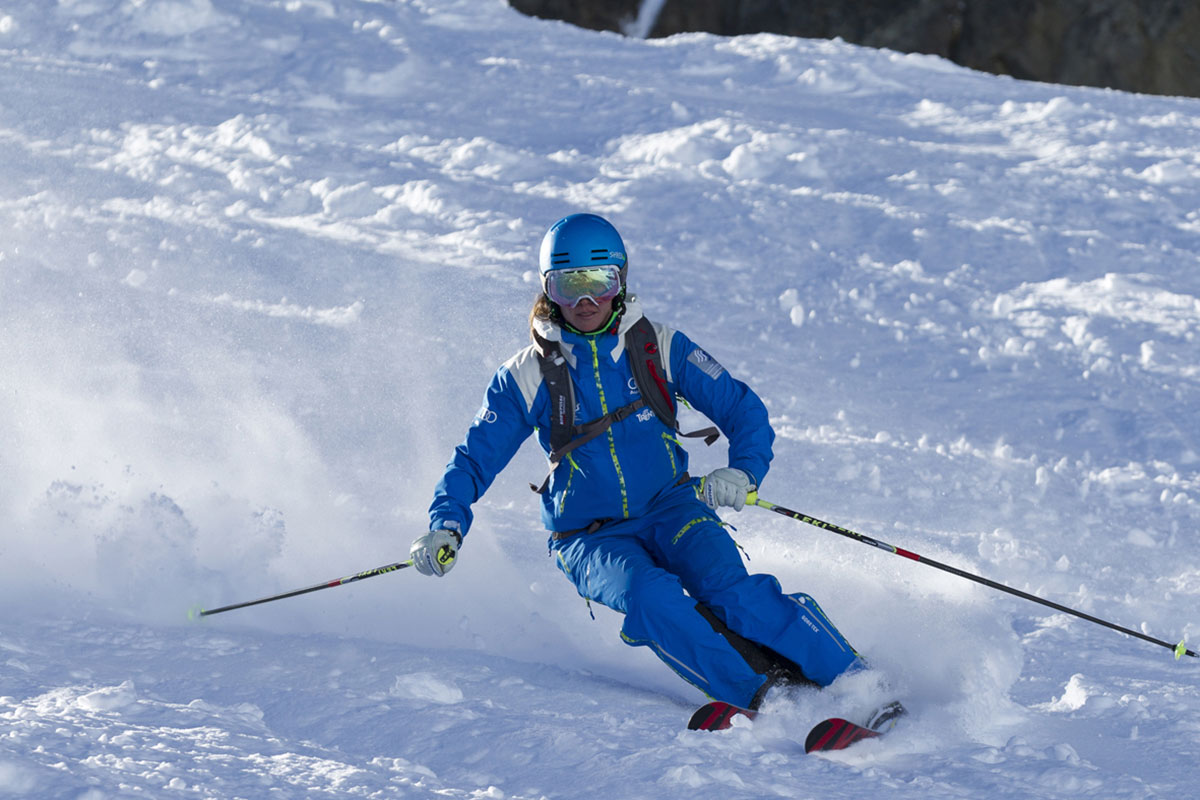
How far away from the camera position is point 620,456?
13.6 ft

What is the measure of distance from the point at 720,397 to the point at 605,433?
411 mm

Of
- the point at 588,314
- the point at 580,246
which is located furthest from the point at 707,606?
the point at 580,246

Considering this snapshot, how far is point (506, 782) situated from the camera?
116 inches

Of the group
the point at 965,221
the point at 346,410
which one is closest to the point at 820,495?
the point at 346,410

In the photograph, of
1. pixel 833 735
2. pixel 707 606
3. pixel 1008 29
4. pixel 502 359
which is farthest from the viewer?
pixel 1008 29

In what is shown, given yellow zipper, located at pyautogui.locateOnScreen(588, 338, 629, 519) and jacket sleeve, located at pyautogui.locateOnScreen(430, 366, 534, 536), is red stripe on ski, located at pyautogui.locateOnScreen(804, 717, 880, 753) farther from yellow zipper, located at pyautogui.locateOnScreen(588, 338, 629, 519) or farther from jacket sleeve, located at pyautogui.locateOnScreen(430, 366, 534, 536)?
jacket sleeve, located at pyautogui.locateOnScreen(430, 366, 534, 536)

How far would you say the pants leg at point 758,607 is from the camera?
383cm

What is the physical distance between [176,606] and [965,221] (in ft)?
23.4

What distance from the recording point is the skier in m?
3.91

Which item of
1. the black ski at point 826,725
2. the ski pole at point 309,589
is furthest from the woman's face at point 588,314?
the black ski at point 826,725

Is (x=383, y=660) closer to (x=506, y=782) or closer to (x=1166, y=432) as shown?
(x=506, y=782)

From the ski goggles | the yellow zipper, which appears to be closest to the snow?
the yellow zipper

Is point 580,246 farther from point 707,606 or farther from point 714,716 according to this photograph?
point 714,716

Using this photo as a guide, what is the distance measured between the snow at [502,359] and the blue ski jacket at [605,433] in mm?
557
